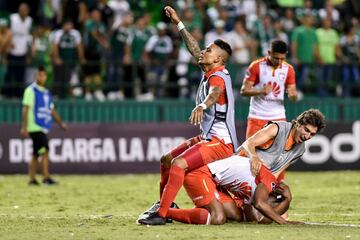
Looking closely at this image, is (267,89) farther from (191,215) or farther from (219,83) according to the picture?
(191,215)

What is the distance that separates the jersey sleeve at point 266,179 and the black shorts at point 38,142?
833 cm

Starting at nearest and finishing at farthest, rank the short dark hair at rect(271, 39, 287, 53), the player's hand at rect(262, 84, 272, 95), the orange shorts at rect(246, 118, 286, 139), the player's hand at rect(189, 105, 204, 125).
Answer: the player's hand at rect(189, 105, 204, 125) < the short dark hair at rect(271, 39, 287, 53) < the player's hand at rect(262, 84, 272, 95) < the orange shorts at rect(246, 118, 286, 139)

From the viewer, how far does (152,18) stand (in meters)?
27.0

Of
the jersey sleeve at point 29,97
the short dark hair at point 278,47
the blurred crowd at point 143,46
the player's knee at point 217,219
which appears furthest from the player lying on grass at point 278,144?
the blurred crowd at point 143,46

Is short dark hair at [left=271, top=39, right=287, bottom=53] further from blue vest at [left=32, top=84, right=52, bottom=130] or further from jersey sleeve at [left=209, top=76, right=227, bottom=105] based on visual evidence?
blue vest at [left=32, top=84, right=52, bottom=130]

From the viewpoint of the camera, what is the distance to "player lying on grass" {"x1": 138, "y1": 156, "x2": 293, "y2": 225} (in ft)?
41.5

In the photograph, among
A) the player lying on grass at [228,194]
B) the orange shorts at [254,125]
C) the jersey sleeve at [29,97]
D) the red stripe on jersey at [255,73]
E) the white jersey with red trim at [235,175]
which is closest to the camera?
the player lying on grass at [228,194]

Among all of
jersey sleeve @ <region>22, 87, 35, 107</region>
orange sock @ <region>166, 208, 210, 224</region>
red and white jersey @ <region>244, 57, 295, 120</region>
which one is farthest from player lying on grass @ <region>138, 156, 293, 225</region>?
jersey sleeve @ <region>22, 87, 35, 107</region>

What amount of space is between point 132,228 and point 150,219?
0.40m

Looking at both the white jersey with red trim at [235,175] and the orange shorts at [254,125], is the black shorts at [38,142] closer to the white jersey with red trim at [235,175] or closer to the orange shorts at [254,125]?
the orange shorts at [254,125]

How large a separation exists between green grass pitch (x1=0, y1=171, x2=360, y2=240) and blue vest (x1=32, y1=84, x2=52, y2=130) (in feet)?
4.19

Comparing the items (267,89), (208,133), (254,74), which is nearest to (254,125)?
(267,89)

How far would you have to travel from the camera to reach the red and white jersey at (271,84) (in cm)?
1639

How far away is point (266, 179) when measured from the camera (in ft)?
42.1
